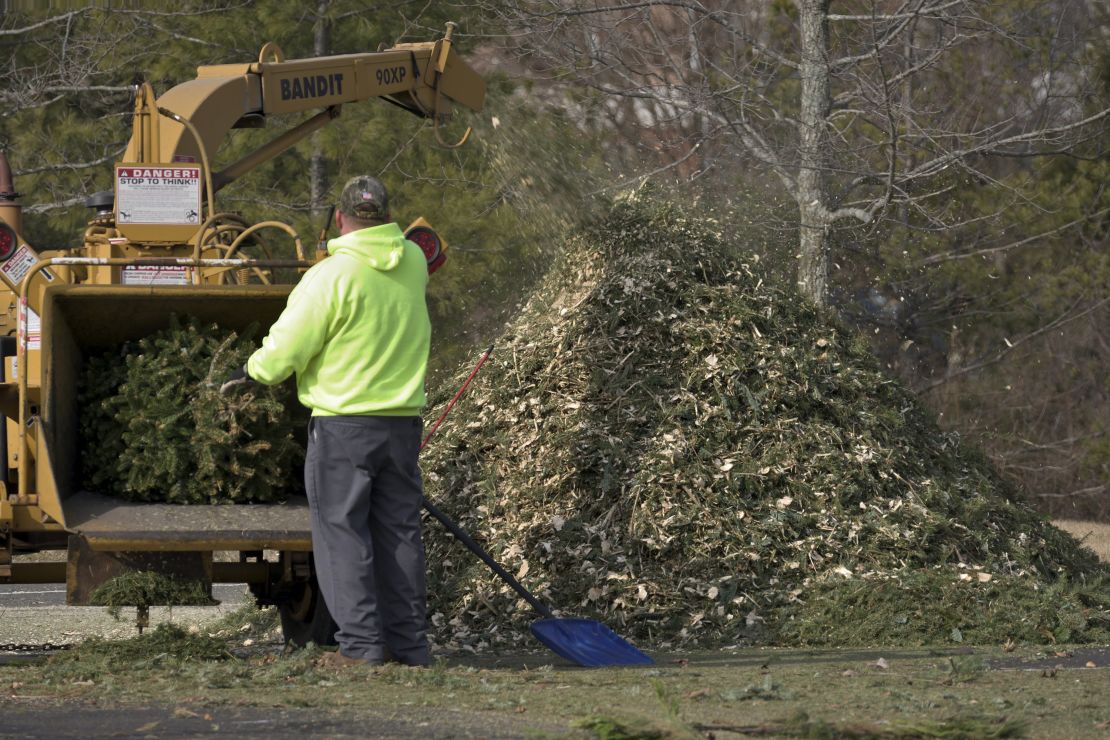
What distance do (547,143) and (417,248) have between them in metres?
5.36

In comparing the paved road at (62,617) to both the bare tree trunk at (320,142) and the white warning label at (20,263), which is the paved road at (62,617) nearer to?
the white warning label at (20,263)

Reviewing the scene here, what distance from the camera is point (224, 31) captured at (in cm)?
1723

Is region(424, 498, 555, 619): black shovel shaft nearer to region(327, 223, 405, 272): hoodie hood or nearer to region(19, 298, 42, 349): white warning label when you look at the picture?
region(327, 223, 405, 272): hoodie hood

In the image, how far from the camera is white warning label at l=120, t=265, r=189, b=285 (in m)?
7.40

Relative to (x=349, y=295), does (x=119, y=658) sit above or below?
below

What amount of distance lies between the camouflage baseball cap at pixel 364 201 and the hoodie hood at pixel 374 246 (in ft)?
0.19

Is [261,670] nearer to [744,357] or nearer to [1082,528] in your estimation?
[744,357]

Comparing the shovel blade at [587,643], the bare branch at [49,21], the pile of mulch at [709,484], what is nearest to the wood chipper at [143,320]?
the shovel blade at [587,643]

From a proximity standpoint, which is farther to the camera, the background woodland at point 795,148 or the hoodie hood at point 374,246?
the background woodland at point 795,148

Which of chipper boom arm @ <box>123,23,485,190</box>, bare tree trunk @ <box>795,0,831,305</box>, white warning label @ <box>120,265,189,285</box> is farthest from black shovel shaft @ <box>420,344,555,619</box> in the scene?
bare tree trunk @ <box>795,0,831,305</box>

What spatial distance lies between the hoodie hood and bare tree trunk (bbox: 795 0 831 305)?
832 cm

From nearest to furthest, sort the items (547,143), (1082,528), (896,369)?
(547,143) < (1082,528) < (896,369)

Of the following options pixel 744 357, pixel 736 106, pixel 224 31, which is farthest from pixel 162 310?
pixel 224 31

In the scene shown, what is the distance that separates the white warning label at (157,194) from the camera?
7652 millimetres
